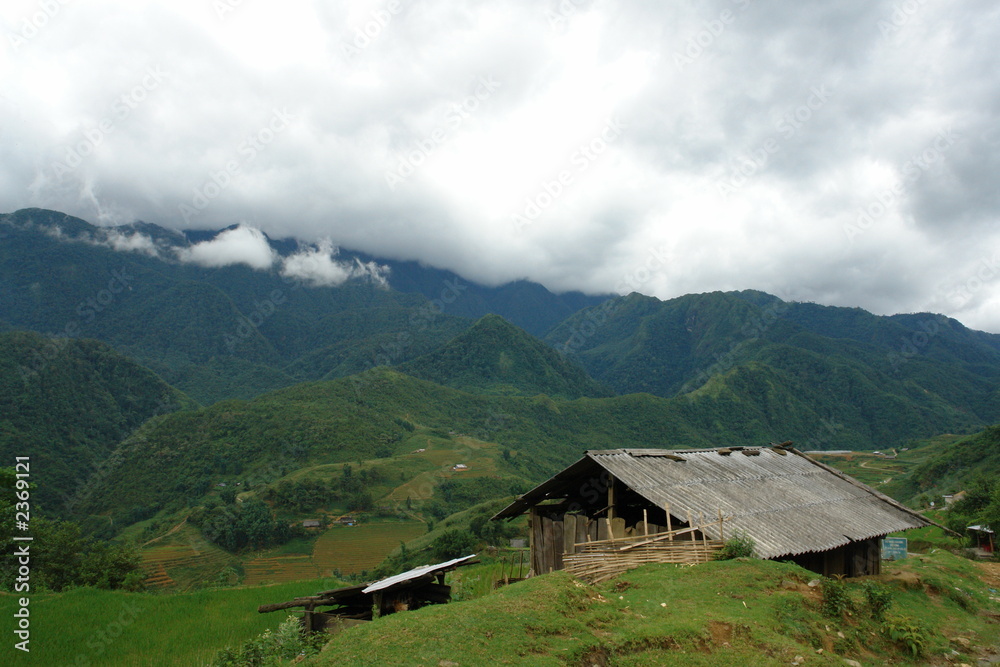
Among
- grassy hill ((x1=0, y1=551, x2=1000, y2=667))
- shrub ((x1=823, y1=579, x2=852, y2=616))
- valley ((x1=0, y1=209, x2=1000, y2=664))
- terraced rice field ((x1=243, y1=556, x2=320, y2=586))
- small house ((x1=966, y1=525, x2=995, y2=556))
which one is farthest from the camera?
terraced rice field ((x1=243, y1=556, x2=320, y2=586))

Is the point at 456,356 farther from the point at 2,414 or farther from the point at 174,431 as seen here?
the point at 2,414

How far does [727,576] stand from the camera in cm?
902

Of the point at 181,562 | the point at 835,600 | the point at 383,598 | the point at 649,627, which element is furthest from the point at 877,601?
the point at 181,562

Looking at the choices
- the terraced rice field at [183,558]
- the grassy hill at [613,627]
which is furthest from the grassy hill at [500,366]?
the grassy hill at [613,627]

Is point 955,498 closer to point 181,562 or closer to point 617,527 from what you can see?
point 617,527

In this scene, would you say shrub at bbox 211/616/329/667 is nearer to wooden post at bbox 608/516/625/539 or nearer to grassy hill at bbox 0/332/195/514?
wooden post at bbox 608/516/625/539

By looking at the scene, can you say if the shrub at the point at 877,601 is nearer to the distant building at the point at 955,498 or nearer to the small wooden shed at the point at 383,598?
the small wooden shed at the point at 383,598

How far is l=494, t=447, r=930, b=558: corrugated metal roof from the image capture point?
1159 centimetres

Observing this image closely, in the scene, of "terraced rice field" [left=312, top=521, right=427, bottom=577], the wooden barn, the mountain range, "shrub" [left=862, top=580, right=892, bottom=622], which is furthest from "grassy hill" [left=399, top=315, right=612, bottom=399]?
"shrub" [left=862, top=580, right=892, bottom=622]

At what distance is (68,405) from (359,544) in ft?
221

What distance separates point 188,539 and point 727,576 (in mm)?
62815

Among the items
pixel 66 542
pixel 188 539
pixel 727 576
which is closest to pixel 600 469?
pixel 727 576

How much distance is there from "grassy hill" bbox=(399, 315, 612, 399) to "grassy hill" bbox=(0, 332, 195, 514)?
6276 centimetres

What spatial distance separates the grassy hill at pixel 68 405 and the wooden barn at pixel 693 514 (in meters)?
72.5
